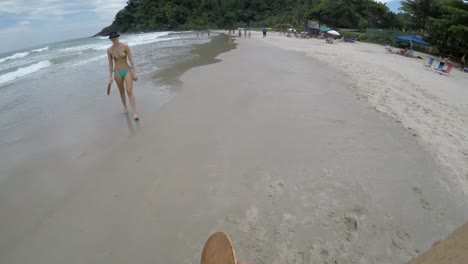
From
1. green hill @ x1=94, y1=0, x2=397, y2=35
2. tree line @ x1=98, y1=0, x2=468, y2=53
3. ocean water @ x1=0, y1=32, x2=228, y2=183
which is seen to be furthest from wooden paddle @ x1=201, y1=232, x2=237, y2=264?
green hill @ x1=94, y1=0, x2=397, y2=35

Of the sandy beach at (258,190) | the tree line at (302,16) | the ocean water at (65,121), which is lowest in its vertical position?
the ocean water at (65,121)

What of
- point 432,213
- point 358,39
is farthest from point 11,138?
point 358,39

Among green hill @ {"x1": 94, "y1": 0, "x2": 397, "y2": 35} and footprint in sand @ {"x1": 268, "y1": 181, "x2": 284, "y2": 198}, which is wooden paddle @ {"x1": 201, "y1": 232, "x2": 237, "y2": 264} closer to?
footprint in sand @ {"x1": 268, "y1": 181, "x2": 284, "y2": 198}

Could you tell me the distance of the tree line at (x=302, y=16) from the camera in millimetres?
18656

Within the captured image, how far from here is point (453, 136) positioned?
4.50m

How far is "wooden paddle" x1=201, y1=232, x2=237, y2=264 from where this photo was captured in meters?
1.28

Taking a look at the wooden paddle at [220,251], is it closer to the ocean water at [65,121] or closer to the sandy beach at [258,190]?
the sandy beach at [258,190]

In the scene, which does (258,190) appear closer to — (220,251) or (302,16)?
(220,251)

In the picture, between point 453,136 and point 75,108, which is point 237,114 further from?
point 75,108

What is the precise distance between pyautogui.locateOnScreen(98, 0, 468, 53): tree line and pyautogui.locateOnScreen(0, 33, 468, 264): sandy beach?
17610mm

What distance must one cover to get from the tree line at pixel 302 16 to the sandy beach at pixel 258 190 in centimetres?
1761

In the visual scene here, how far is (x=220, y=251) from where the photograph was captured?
1353mm

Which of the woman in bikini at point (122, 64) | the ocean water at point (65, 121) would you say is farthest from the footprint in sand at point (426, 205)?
the woman in bikini at point (122, 64)

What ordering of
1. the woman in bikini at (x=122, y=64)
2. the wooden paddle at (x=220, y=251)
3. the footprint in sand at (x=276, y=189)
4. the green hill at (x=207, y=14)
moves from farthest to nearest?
the green hill at (x=207, y=14), the woman in bikini at (x=122, y=64), the footprint in sand at (x=276, y=189), the wooden paddle at (x=220, y=251)
